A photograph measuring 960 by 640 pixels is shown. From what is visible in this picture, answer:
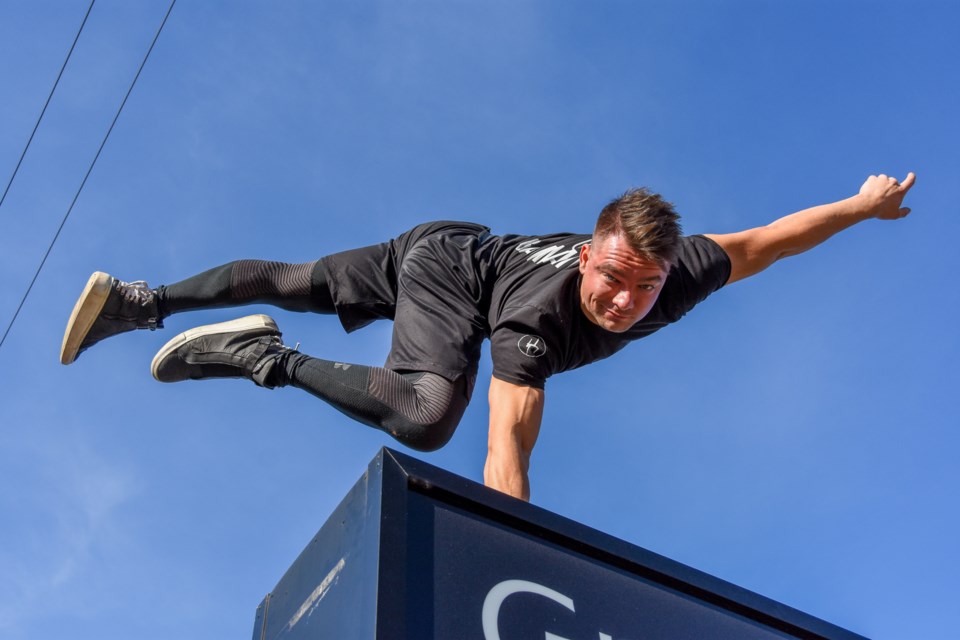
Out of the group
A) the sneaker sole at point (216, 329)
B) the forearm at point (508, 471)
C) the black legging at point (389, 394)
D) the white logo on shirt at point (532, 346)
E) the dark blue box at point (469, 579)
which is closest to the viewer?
the dark blue box at point (469, 579)

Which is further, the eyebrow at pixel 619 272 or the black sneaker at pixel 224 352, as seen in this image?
the black sneaker at pixel 224 352

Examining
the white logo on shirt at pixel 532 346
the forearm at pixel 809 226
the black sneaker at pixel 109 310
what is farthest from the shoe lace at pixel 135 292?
the forearm at pixel 809 226

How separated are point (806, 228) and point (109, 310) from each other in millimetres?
2366

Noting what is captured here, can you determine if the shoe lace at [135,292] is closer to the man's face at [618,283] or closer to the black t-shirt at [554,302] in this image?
the black t-shirt at [554,302]

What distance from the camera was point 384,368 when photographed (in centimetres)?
302

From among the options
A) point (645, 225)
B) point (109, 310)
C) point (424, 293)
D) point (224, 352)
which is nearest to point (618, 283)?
point (645, 225)

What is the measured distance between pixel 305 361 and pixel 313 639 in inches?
58.6

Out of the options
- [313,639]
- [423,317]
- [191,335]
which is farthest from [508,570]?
[191,335]

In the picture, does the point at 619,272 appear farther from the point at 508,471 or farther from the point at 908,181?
the point at 908,181

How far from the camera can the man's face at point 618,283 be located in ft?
9.78

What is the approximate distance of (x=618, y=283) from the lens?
3.00 m

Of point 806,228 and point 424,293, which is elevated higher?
point 806,228

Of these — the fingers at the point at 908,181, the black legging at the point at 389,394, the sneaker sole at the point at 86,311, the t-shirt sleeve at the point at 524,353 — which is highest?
the fingers at the point at 908,181

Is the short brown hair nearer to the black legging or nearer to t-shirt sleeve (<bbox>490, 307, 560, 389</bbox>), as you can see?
t-shirt sleeve (<bbox>490, 307, 560, 389</bbox>)
